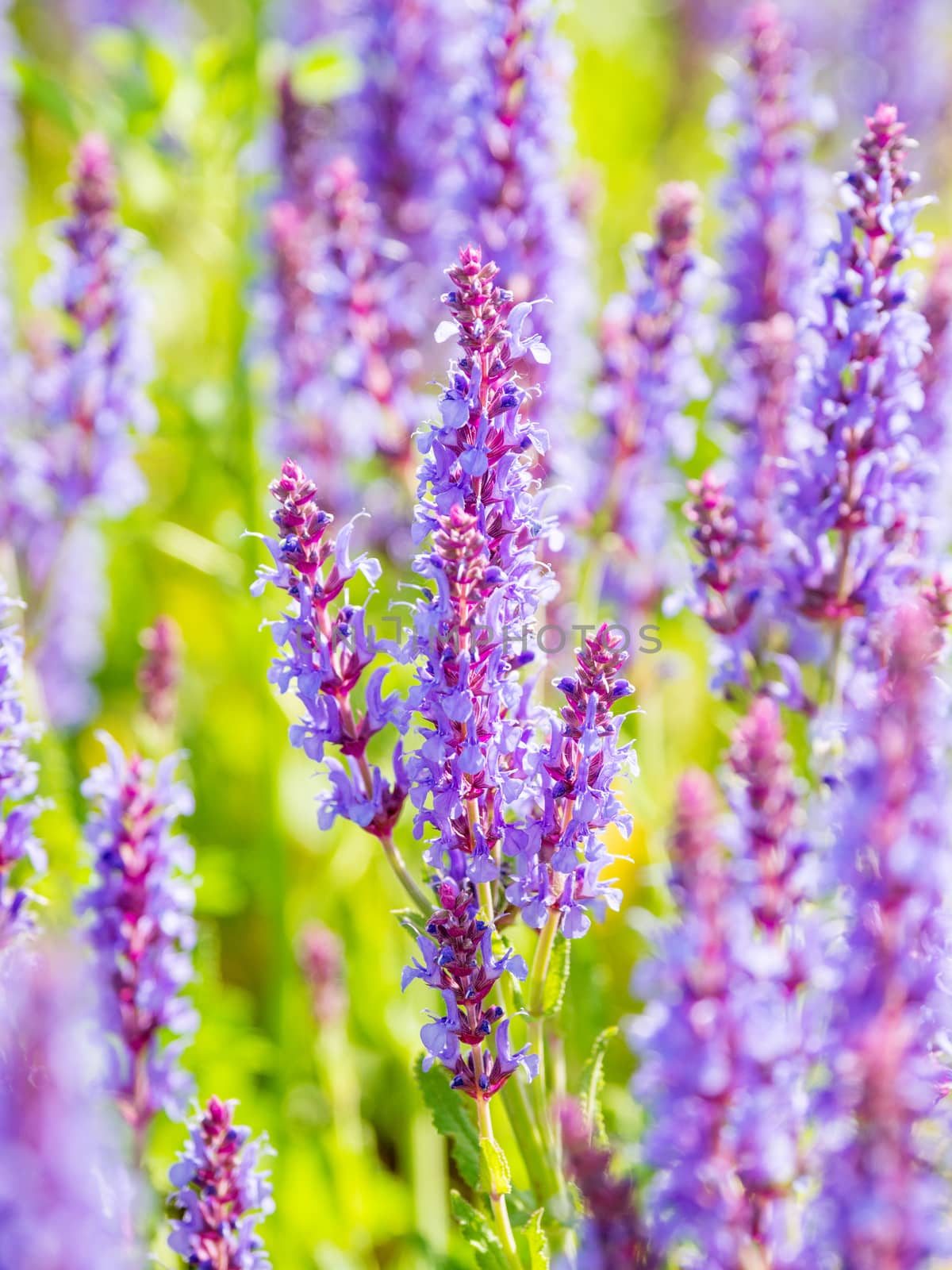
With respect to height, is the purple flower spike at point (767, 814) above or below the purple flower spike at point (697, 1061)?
above

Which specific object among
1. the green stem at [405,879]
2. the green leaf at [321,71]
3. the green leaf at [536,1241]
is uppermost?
the green leaf at [321,71]

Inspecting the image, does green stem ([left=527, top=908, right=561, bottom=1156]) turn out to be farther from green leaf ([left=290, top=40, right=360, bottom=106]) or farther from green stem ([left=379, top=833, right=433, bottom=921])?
green leaf ([left=290, top=40, right=360, bottom=106])

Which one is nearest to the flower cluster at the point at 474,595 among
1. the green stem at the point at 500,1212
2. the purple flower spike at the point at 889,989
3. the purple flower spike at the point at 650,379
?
the green stem at the point at 500,1212

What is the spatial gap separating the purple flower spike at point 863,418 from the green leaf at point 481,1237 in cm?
118

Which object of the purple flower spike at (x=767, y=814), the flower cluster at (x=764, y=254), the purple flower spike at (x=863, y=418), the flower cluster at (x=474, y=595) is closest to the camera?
the purple flower spike at (x=767, y=814)

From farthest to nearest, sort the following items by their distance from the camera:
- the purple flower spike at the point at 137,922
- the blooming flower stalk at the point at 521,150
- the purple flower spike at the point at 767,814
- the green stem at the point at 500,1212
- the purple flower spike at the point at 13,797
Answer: the blooming flower stalk at the point at 521,150 → the purple flower spike at the point at 137,922 → the purple flower spike at the point at 13,797 → the green stem at the point at 500,1212 → the purple flower spike at the point at 767,814

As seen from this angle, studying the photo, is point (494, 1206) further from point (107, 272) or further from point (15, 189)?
point (15, 189)

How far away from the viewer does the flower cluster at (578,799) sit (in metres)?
1.79

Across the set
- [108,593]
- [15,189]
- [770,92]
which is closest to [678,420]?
[770,92]

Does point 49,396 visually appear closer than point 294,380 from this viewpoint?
Yes

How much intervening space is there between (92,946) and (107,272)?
5.46ft

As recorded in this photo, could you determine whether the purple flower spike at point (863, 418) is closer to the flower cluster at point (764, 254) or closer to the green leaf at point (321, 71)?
the flower cluster at point (764, 254)

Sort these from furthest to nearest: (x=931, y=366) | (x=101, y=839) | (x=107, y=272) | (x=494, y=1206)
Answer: (x=107, y=272)
(x=931, y=366)
(x=101, y=839)
(x=494, y=1206)

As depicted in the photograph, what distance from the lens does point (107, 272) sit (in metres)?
3.11
